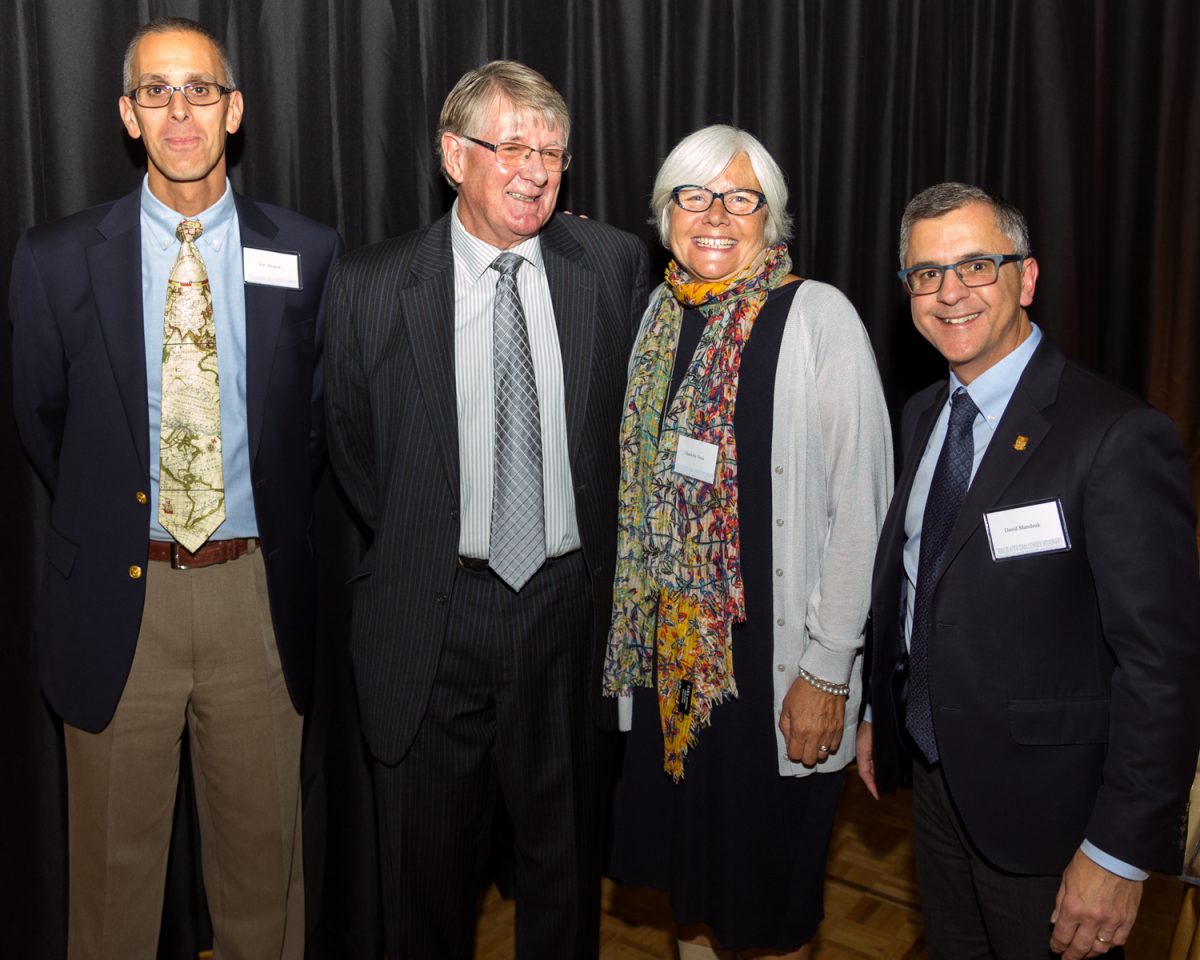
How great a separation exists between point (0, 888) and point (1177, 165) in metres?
4.60

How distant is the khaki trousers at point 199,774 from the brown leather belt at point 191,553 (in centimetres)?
2

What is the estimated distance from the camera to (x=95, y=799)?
238 cm

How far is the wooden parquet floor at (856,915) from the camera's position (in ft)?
9.83

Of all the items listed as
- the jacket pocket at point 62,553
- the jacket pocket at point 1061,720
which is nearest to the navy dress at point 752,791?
the jacket pocket at point 1061,720

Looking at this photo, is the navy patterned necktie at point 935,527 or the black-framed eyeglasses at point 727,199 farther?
the black-framed eyeglasses at point 727,199

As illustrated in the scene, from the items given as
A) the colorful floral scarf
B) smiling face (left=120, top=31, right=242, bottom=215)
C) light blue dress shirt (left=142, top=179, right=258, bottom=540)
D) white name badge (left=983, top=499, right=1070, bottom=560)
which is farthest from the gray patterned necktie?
white name badge (left=983, top=499, right=1070, bottom=560)

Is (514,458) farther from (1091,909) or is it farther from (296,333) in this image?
(1091,909)

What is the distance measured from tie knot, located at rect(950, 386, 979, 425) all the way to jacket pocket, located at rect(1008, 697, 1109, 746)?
Answer: 49 cm

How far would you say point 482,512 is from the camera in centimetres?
222

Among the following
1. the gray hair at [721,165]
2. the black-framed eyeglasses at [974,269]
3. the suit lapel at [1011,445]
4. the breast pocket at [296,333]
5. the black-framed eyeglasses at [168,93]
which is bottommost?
the suit lapel at [1011,445]

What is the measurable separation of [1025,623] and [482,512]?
3.48ft

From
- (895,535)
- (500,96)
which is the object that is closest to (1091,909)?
(895,535)

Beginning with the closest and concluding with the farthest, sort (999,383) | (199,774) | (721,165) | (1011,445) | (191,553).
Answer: (1011,445) < (999,383) < (721,165) < (191,553) < (199,774)

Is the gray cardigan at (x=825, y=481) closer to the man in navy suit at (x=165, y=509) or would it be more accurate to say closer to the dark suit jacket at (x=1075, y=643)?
the dark suit jacket at (x=1075, y=643)
